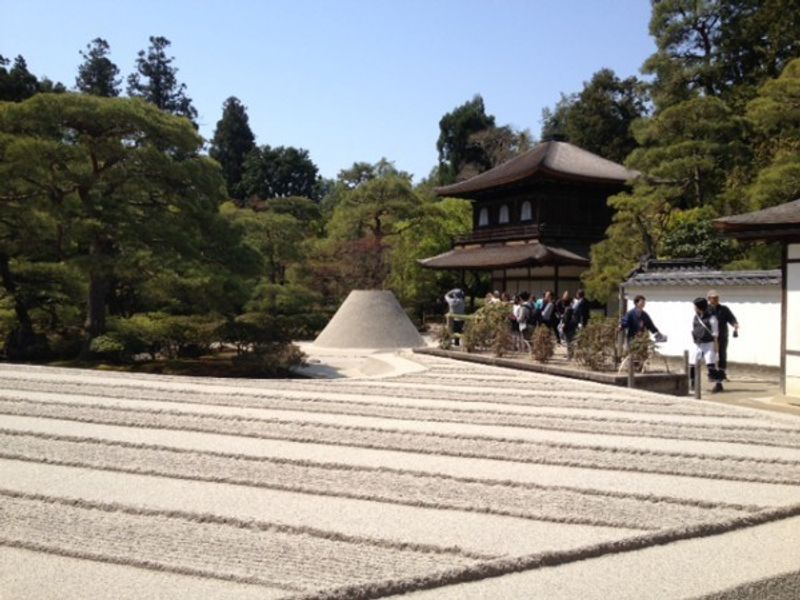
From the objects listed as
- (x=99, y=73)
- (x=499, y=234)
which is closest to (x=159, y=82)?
(x=99, y=73)

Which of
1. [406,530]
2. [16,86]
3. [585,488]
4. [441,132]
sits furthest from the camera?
[441,132]

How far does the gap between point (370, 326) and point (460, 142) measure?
38.2 metres

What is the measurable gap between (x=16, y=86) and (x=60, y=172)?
Result: 52.9ft

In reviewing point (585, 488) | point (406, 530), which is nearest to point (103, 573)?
point (406, 530)

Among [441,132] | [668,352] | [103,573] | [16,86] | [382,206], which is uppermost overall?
[441,132]

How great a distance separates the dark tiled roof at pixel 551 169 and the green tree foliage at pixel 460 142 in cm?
2230

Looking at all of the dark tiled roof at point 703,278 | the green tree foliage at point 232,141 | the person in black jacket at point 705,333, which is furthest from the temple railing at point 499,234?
the green tree foliage at point 232,141

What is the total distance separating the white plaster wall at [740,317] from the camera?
40.2 feet

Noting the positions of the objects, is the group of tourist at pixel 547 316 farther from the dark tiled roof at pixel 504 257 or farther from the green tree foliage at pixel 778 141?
the dark tiled roof at pixel 504 257

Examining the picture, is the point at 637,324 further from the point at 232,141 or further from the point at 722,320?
the point at 232,141

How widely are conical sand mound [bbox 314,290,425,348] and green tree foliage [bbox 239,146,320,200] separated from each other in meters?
37.4

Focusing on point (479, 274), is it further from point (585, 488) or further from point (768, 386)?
point (585, 488)

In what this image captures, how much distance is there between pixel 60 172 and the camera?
14.3 metres

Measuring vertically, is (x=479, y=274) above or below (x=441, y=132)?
below
